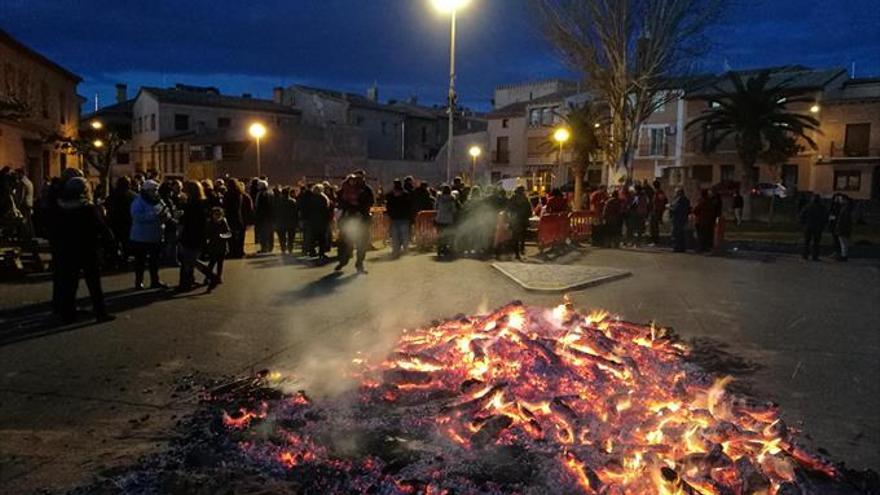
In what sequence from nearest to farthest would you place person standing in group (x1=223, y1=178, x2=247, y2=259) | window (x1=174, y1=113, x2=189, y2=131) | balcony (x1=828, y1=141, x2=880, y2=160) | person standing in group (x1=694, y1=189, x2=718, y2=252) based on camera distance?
person standing in group (x1=223, y1=178, x2=247, y2=259) → person standing in group (x1=694, y1=189, x2=718, y2=252) → balcony (x1=828, y1=141, x2=880, y2=160) → window (x1=174, y1=113, x2=189, y2=131)

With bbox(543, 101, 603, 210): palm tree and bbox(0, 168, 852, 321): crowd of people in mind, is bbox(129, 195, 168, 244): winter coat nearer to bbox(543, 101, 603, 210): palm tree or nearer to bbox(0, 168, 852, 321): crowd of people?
bbox(0, 168, 852, 321): crowd of people

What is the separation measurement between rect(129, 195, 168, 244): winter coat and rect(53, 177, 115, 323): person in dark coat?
5.72ft

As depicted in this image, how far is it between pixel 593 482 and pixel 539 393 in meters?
1.31

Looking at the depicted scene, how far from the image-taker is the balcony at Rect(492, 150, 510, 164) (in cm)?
6174

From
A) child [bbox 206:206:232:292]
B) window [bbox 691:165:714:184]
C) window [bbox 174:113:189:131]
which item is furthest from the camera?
window [bbox 174:113:189:131]

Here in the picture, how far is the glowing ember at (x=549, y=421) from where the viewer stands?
13.6ft

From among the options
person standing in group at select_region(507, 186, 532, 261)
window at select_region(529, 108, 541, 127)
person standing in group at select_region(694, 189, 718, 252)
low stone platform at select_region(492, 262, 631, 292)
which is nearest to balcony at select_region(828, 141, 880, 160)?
window at select_region(529, 108, 541, 127)

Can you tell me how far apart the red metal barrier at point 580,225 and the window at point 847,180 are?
112 ft

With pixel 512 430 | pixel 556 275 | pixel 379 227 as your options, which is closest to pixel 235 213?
pixel 379 227

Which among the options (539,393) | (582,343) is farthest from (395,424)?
(582,343)

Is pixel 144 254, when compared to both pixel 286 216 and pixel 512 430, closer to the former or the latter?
pixel 286 216

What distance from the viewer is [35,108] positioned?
30.5 meters

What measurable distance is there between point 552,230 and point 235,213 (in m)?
7.95

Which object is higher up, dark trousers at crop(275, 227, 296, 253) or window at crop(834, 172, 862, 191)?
window at crop(834, 172, 862, 191)
